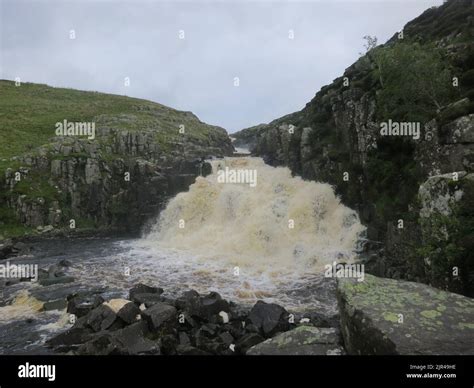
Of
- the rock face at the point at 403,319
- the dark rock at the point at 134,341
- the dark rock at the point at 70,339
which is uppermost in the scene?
the rock face at the point at 403,319

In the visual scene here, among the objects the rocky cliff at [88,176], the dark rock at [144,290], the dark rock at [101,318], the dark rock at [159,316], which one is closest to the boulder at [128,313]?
the dark rock at [101,318]

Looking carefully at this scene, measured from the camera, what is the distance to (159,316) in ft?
65.0

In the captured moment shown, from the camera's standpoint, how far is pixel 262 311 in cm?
2053

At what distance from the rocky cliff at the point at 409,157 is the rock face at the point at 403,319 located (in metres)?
4.70

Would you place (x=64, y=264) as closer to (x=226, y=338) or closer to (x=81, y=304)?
(x=81, y=304)

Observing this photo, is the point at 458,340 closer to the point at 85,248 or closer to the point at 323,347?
the point at 323,347

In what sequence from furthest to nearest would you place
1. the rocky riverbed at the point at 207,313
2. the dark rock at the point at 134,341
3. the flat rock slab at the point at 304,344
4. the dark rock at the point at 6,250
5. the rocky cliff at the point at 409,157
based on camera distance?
the dark rock at the point at 6,250 → the dark rock at the point at 134,341 → the rocky cliff at the point at 409,157 → the flat rock slab at the point at 304,344 → the rocky riverbed at the point at 207,313

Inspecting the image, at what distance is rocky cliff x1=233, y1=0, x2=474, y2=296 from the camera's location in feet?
54.1

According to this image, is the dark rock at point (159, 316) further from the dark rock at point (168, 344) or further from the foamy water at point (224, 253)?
the foamy water at point (224, 253)

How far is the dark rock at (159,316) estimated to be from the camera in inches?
766

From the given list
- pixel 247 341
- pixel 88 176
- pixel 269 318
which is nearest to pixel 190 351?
pixel 247 341

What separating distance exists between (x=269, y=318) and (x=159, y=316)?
247 inches

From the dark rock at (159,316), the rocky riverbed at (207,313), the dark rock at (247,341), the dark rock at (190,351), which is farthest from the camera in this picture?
the dark rock at (159,316)
